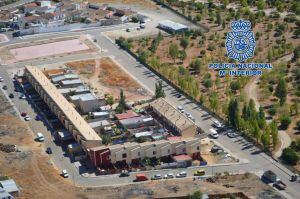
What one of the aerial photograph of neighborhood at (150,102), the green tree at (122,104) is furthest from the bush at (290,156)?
the green tree at (122,104)

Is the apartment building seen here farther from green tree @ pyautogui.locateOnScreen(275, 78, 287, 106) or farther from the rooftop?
green tree @ pyautogui.locateOnScreen(275, 78, 287, 106)

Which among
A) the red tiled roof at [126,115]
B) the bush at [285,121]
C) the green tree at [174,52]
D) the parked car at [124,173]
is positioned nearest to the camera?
the parked car at [124,173]

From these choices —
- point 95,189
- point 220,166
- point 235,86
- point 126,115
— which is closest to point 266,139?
point 220,166

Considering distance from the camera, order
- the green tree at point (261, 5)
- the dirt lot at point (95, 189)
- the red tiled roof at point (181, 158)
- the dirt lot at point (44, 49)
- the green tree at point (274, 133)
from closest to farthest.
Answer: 1. the dirt lot at point (95, 189)
2. the red tiled roof at point (181, 158)
3. the green tree at point (274, 133)
4. the dirt lot at point (44, 49)
5. the green tree at point (261, 5)

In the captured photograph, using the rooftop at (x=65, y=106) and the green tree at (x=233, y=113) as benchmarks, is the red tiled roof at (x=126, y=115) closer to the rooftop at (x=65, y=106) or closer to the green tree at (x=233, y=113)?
the rooftop at (x=65, y=106)

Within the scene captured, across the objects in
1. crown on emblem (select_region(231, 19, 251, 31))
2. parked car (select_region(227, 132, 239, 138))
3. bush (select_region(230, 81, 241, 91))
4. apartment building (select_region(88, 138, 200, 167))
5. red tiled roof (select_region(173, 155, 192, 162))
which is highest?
crown on emblem (select_region(231, 19, 251, 31))

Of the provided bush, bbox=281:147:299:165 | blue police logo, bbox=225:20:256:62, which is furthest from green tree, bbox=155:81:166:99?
bush, bbox=281:147:299:165
